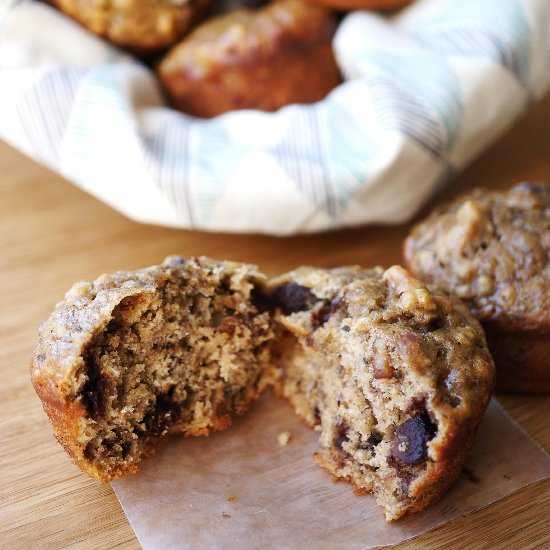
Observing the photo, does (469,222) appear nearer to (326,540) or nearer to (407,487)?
(407,487)

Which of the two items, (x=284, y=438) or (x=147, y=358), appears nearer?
(x=147, y=358)

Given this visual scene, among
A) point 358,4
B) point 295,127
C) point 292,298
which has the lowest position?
point 292,298

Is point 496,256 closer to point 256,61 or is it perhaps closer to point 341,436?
point 341,436

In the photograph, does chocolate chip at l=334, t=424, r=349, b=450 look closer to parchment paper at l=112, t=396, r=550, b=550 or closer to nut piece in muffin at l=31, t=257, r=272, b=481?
parchment paper at l=112, t=396, r=550, b=550

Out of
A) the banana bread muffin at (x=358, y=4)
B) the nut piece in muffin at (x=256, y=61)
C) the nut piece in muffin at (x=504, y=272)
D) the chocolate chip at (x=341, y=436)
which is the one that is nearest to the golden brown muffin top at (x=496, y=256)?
the nut piece in muffin at (x=504, y=272)

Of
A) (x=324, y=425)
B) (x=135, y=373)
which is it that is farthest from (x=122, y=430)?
(x=324, y=425)

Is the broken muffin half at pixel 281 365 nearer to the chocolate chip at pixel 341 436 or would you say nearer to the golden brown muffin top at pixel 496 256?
the chocolate chip at pixel 341 436

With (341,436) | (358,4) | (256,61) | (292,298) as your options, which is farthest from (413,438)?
(358,4)
